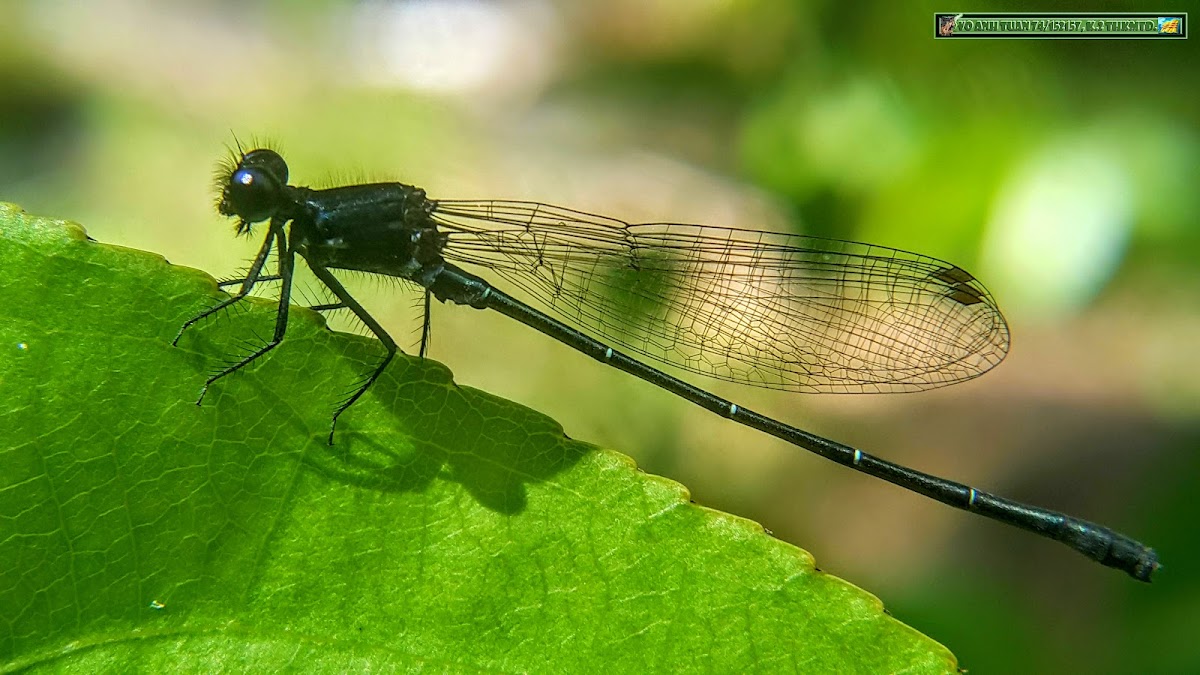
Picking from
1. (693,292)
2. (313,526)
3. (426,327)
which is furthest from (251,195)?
(693,292)

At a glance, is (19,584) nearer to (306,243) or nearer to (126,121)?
(306,243)

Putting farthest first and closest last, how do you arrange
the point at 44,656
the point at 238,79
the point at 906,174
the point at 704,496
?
the point at 238,79 < the point at 906,174 < the point at 704,496 < the point at 44,656

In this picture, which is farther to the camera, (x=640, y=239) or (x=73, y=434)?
(x=640, y=239)

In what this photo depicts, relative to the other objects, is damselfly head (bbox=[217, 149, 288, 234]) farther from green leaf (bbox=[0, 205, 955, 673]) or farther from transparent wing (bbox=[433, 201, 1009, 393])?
green leaf (bbox=[0, 205, 955, 673])

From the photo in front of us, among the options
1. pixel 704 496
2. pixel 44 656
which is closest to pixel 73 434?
pixel 44 656

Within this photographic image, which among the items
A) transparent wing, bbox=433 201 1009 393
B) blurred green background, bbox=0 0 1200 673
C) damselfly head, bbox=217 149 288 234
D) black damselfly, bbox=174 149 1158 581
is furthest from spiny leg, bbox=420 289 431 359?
damselfly head, bbox=217 149 288 234

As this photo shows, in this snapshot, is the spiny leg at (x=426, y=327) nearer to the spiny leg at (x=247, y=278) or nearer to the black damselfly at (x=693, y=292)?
the black damselfly at (x=693, y=292)

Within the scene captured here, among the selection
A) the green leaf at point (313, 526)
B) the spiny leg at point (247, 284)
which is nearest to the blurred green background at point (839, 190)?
the spiny leg at point (247, 284)
